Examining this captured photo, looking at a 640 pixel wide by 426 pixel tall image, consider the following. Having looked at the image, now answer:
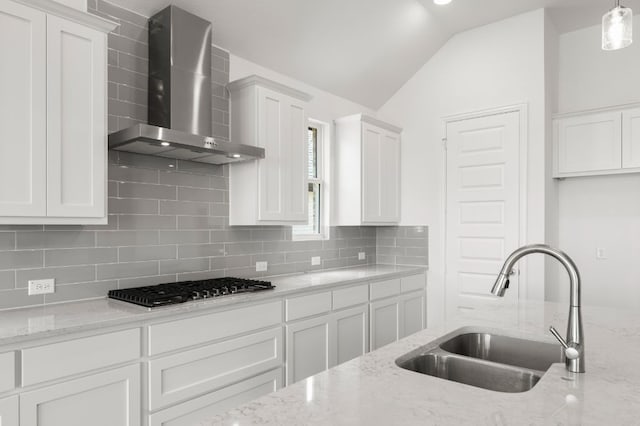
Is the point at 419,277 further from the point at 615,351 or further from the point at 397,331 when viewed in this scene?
the point at 615,351

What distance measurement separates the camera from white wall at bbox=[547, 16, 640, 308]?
4098 millimetres

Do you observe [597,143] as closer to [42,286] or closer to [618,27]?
[618,27]

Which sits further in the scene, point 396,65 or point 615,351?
point 396,65

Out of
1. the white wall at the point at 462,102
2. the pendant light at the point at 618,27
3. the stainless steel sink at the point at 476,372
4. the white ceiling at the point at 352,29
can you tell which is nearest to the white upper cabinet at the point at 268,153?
the white ceiling at the point at 352,29

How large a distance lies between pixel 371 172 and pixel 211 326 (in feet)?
8.35

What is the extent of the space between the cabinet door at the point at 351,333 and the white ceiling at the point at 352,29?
225 centimetres

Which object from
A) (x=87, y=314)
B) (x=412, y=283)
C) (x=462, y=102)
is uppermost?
(x=462, y=102)

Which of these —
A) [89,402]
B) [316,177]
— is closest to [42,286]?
[89,402]

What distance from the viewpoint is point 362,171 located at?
14.4 ft

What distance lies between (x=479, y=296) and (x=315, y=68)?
2.82 metres

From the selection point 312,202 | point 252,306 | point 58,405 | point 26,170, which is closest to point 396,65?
point 312,202

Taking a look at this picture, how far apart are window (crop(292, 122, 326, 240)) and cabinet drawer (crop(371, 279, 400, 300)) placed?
0.79 meters

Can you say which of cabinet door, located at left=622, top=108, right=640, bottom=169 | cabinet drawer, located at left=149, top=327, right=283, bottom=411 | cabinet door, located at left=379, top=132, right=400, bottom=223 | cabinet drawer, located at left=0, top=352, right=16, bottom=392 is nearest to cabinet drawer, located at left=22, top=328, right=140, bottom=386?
cabinet drawer, located at left=0, top=352, right=16, bottom=392

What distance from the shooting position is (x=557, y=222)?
4477 millimetres
